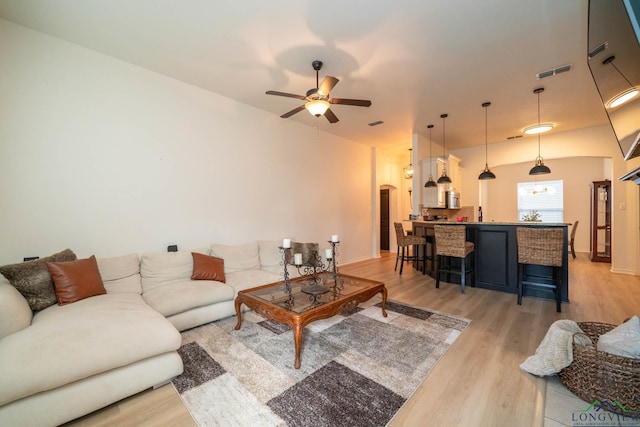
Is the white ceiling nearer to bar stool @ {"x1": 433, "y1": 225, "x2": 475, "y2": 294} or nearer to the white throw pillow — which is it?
bar stool @ {"x1": 433, "y1": 225, "x2": 475, "y2": 294}

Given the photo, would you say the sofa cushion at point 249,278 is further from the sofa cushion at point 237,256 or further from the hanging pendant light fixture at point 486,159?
the hanging pendant light fixture at point 486,159

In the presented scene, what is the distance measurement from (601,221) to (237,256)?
29.7 feet

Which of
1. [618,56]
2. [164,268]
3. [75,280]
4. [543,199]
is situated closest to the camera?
[618,56]

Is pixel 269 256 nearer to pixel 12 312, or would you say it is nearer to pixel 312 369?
pixel 312 369

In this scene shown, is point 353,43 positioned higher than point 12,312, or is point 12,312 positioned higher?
point 353,43

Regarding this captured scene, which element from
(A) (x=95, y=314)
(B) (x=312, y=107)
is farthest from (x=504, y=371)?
(A) (x=95, y=314)

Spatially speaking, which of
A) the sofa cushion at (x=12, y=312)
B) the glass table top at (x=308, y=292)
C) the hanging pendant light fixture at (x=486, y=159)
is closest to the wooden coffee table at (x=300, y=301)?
the glass table top at (x=308, y=292)

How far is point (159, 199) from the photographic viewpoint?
3.45 metres

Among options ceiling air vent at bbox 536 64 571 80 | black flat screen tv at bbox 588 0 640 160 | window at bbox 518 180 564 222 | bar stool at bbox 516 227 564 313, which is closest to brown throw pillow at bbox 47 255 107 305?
black flat screen tv at bbox 588 0 640 160

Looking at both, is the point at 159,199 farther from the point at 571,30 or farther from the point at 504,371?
the point at 571,30

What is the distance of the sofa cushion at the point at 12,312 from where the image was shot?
5.43ft

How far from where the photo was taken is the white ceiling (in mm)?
2354

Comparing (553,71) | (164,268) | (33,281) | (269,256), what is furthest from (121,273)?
(553,71)

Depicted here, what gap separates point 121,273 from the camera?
2891 mm
